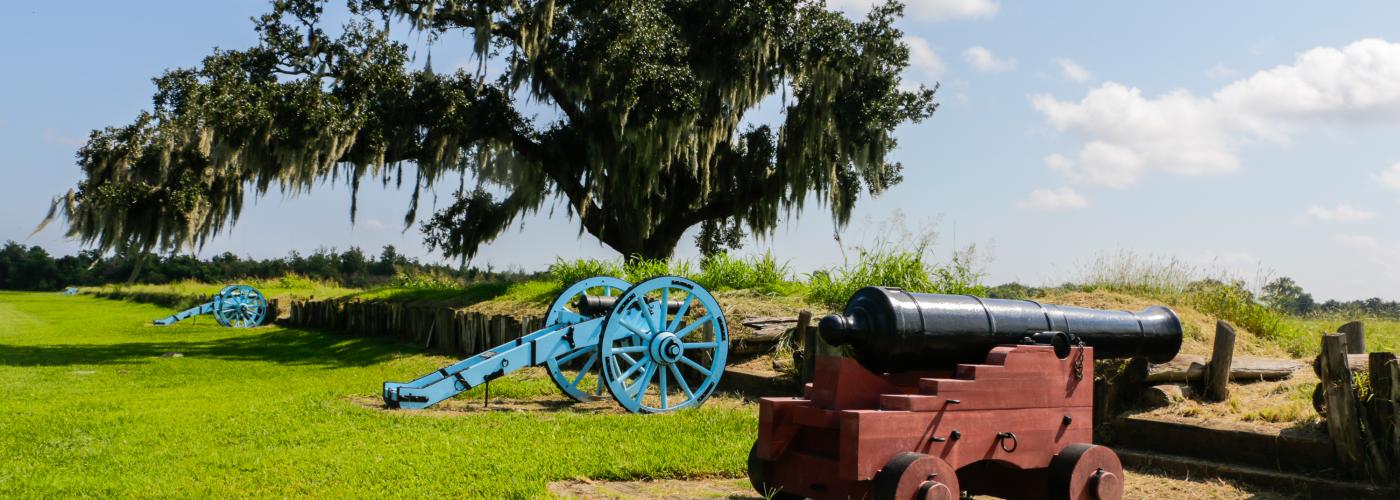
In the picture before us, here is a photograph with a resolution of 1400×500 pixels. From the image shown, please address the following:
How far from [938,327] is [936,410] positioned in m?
0.35

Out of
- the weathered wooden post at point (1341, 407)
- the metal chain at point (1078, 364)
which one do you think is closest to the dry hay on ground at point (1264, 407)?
the weathered wooden post at point (1341, 407)

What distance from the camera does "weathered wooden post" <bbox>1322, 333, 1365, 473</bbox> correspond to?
16.8ft

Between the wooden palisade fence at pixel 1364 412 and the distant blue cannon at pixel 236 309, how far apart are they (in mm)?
20667

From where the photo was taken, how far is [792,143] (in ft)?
56.9

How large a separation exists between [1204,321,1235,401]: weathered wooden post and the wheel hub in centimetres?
346

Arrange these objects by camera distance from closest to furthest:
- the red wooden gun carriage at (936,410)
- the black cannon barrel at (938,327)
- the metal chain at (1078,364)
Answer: the red wooden gun carriage at (936,410)
the black cannon barrel at (938,327)
the metal chain at (1078,364)

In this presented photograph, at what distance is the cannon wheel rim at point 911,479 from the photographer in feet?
12.4

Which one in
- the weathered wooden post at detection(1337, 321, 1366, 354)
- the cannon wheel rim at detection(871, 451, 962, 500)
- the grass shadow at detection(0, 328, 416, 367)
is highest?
the weathered wooden post at detection(1337, 321, 1366, 354)

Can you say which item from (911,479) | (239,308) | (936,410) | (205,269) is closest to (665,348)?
(936,410)

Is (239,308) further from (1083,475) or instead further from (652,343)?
(1083,475)

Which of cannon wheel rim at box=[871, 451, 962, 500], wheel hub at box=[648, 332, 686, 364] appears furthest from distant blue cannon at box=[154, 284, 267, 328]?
cannon wheel rim at box=[871, 451, 962, 500]

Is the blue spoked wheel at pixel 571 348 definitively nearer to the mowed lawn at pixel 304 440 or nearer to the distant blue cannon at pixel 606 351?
the distant blue cannon at pixel 606 351

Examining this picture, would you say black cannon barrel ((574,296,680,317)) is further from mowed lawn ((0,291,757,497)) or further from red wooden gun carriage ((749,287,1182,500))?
red wooden gun carriage ((749,287,1182,500))

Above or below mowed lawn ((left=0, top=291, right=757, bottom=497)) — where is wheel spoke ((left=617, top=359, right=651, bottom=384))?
above
